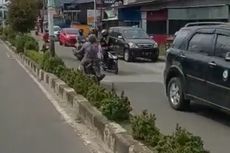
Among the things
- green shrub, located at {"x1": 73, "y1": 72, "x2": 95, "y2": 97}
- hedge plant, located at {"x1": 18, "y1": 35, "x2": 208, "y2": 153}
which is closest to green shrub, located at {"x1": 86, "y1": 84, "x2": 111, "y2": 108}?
hedge plant, located at {"x1": 18, "y1": 35, "x2": 208, "y2": 153}

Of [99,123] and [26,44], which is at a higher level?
[26,44]

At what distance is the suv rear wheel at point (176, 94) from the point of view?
35.5 feet

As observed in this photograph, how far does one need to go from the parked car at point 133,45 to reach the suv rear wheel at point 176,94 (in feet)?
47.9

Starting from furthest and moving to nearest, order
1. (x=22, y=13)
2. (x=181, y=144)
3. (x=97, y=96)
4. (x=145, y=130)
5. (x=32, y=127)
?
(x=22, y=13)
(x=97, y=96)
(x=32, y=127)
(x=145, y=130)
(x=181, y=144)

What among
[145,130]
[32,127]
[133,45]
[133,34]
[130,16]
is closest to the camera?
[145,130]

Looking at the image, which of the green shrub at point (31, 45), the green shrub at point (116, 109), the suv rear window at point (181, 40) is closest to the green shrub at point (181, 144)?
the green shrub at point (116, 109)

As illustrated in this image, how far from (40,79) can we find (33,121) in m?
7.97

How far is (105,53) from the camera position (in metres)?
20.1

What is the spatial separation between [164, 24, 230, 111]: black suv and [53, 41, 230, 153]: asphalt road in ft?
1.24

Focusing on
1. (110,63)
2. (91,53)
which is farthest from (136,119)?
(110,63)

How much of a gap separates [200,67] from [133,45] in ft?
54.5

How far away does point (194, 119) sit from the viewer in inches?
396

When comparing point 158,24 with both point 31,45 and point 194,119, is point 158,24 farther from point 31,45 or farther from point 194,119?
point 194,119

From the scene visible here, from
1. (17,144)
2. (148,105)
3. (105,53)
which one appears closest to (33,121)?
(17,144)
